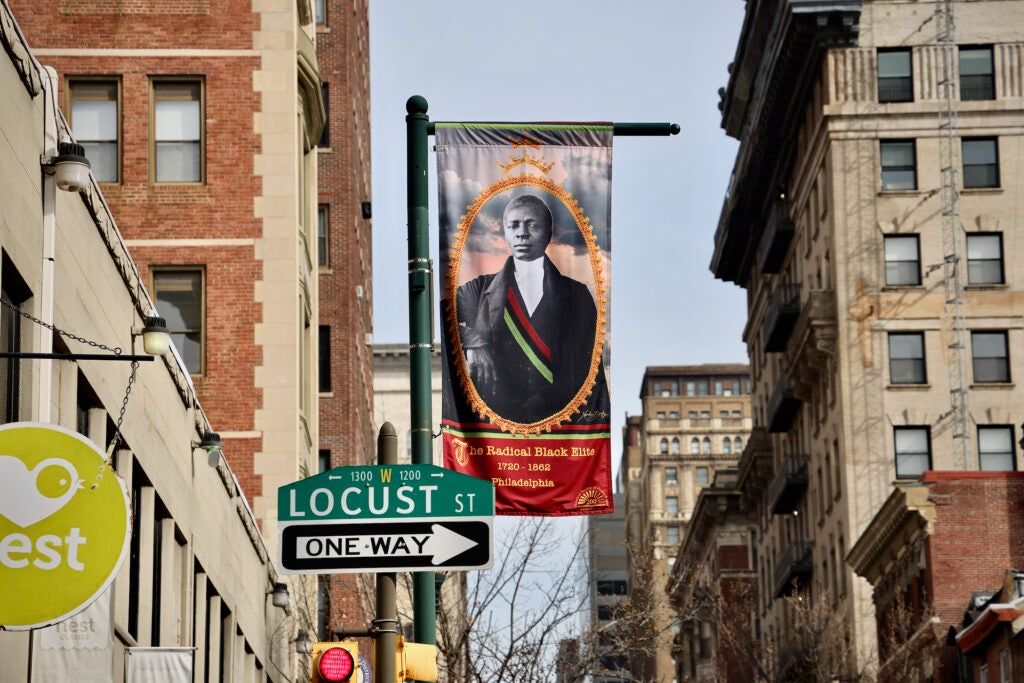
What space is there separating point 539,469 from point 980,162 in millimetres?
58571

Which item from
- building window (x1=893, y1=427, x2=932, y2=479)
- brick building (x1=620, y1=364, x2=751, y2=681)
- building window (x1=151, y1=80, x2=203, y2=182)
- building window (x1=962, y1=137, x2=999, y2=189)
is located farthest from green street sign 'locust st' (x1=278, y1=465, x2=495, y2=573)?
brick building (x1=620, y1=364, x2=751, y2=681)

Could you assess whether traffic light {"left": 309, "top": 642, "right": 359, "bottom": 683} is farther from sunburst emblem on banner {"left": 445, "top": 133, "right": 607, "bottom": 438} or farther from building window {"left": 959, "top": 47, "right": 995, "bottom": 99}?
building window {"left": 959, "top": 47, "right": 995, "bottom": 99}

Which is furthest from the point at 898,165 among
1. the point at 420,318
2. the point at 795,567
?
the point at 420,318

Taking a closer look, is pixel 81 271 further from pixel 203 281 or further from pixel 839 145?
pixel 839 145

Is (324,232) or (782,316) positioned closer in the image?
(324,232)

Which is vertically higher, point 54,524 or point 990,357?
point 990,357

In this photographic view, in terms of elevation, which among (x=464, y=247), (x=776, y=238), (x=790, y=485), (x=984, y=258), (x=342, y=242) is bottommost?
(x=464, y=247)

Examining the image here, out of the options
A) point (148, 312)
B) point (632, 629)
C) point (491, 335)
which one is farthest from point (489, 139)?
point (632, 629)

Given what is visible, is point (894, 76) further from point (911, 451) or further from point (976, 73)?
point (911, 451)

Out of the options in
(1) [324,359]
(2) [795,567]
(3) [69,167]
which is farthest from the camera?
(2) [795,567]

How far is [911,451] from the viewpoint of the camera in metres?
67.6

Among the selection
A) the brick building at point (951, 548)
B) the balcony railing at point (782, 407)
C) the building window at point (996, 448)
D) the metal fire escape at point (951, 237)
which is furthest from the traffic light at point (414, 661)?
the balcony railing at point (782, 407)

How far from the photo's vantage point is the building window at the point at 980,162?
6850 cm

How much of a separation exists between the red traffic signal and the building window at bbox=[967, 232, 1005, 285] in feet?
197
